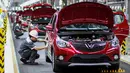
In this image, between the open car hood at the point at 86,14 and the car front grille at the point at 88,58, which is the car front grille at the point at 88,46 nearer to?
the car front grille at the point at 88,58

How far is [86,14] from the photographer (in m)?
11.3

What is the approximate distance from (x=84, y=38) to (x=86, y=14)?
105 centimetres

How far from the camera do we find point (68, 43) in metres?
9.91

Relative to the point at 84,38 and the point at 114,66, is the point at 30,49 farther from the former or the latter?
the point at 114,66

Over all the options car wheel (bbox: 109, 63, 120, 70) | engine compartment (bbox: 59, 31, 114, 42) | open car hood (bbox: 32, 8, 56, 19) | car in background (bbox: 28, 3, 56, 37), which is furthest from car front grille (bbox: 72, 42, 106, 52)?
open car hood (bbox: 32, 8, 56, 19)

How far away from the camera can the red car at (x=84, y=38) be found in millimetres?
9789

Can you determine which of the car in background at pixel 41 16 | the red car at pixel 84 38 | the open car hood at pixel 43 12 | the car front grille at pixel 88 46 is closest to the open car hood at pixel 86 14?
the red car at pixel 84 38

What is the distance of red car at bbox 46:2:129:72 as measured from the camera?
32.1ft

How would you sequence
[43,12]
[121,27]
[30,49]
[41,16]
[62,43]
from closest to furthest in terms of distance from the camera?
[62,43] → [30,49] → [121,27] → [41,16] → [43,12]

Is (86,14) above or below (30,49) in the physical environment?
above

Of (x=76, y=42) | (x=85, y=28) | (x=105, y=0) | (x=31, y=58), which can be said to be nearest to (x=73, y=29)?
(x=85, y=28)

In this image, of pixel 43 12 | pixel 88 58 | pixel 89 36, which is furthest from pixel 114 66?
pixel 43 12

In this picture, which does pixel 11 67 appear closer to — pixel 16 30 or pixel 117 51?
pixel 117 51

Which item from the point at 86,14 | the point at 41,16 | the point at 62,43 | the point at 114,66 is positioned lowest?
the point at 114,66
